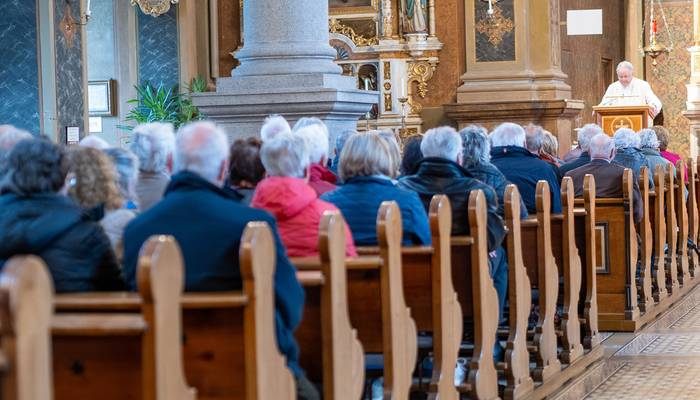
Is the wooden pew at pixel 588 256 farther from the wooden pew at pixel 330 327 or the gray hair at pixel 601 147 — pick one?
the wooden pew at pixel 330 327

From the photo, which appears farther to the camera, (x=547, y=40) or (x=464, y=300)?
(x=547, y=40)

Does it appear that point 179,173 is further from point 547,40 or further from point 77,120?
point 547,40

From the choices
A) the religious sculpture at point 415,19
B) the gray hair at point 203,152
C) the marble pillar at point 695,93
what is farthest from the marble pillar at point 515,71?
the gray hair at point 203,152

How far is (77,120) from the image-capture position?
42.9ft

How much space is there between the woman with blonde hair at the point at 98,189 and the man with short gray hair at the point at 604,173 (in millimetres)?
4629

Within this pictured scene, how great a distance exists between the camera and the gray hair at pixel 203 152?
4012 millimetres

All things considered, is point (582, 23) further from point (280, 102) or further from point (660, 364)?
point (660, 364)

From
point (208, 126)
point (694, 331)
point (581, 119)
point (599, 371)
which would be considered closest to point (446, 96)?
point (581, 119)

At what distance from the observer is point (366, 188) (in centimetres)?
548

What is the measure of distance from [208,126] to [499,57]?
11848 mm

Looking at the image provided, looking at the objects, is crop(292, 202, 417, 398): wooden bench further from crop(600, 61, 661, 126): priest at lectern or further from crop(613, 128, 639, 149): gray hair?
crop(600, 61, 661, 126): priest at lectern

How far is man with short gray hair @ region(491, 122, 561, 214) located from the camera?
8.07 m

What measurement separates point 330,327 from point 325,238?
0.33m

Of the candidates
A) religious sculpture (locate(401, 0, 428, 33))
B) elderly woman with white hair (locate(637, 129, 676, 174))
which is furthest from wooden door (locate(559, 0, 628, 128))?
elderly woman with white hair (locate(637, 129, 676, 174))
